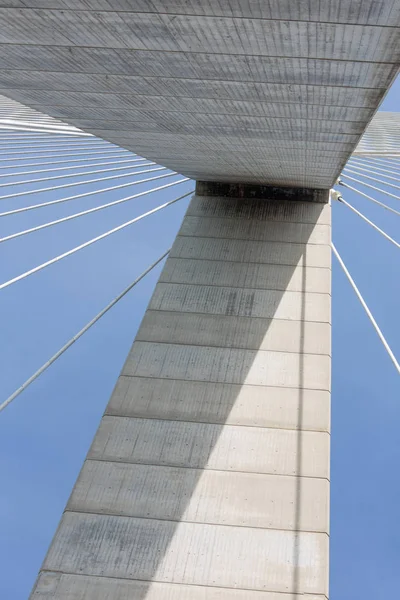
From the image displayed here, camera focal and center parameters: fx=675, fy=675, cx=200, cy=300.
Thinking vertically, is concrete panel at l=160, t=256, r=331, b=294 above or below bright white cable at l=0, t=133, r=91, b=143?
below

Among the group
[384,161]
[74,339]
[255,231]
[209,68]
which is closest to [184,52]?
[209,68]

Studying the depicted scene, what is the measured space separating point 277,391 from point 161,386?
2038mm

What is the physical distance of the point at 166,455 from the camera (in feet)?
35.9

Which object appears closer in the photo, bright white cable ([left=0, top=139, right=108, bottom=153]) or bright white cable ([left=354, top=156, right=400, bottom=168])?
bright white cable ([left=0, top=139, right=108, bottom=153])

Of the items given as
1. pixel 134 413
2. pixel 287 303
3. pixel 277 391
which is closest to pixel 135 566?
pixel 134 413

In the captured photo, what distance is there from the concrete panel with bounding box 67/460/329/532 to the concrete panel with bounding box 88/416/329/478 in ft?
0.48

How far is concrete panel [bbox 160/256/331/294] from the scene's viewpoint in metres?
13.7

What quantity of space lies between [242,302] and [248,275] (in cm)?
81

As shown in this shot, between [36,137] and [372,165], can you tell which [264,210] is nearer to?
[372,165]

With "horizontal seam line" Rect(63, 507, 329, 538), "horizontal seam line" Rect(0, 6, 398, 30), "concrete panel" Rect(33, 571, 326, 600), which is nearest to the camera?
"horizontal seam line" Rect(0, 6, 398, 30)

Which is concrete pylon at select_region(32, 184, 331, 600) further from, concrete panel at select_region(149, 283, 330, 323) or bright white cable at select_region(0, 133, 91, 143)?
bright white cable at select_region(0, 133, 91, 143)

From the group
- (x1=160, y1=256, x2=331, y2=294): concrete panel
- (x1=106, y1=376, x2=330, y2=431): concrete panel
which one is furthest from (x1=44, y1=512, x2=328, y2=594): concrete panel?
(x1=160, y1=256, x2=331, y2=294): concrete panel

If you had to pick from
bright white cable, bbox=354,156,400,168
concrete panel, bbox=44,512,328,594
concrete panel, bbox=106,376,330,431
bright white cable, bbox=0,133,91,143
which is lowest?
concrete panel, bbox=44,512,328,594

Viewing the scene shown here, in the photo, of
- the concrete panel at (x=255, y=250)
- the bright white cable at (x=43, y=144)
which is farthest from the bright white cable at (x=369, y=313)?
the bright white cable at (x=43, y=144)
